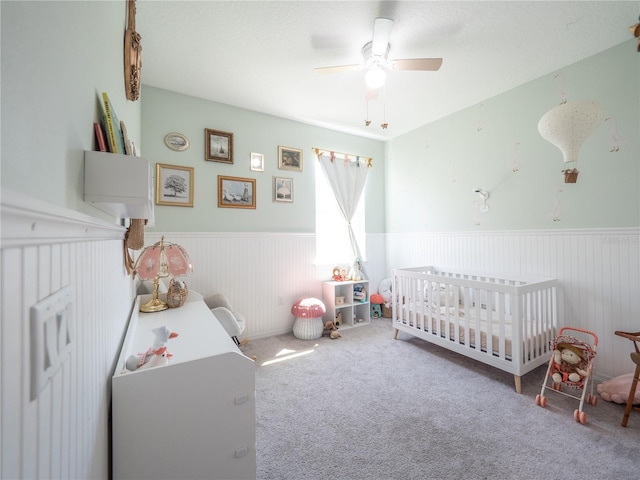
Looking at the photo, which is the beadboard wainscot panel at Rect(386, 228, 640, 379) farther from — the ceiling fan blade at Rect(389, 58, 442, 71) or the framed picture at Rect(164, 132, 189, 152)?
the framed picture at Rect(164, 132, 189, 152)

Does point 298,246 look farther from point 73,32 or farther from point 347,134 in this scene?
point 73,32

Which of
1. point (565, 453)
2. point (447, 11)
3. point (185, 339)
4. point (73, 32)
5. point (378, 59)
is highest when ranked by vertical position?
point (447, 11)

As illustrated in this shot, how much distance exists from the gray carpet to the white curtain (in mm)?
1836

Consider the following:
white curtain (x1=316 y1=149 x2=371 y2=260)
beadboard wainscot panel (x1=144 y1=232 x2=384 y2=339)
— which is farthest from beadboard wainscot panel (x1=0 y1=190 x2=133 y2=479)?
white curtain (x1=316 y1=149 x2=371 y2=260)

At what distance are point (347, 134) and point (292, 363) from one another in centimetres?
304

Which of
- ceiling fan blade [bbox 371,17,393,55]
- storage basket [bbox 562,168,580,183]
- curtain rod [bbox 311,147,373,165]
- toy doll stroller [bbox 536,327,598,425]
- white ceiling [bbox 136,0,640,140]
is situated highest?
white ceiling [bbox 136,0,640,140]

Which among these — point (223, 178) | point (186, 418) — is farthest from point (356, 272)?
point (186, 418)

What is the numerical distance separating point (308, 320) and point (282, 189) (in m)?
1.58

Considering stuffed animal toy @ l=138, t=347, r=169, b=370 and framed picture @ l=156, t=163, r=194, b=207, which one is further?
framed picture @ l=156, t=163, r=194, b=207

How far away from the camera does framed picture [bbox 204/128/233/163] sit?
2867 mm

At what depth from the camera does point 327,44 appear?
2.07 metres

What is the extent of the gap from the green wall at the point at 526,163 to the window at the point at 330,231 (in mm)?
856

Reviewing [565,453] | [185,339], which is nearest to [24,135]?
[185,339]

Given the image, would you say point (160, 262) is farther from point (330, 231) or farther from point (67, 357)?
point (330, 231)
